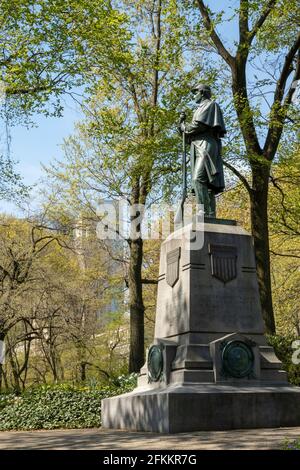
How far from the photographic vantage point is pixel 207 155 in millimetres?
12828

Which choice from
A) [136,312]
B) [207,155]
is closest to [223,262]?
[207,155]

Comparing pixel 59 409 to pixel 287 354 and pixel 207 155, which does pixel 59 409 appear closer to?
pixel 287 354

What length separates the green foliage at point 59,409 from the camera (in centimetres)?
1405

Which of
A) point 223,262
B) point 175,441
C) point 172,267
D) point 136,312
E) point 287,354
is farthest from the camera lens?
point 136,312

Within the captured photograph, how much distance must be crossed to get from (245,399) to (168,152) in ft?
35.8

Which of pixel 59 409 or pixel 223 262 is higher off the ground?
pixel 223 262

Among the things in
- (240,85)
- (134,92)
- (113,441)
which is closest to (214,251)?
(113,441)

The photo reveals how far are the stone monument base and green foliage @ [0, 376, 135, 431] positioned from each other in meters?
3.13

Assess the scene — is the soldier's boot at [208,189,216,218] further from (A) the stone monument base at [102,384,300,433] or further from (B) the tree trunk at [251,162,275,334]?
(B) the tree trunk at [251,162,275,334]

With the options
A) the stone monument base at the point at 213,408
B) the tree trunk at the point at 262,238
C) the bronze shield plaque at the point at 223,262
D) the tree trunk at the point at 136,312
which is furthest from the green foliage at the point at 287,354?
the tree trunk at the point at 136,312

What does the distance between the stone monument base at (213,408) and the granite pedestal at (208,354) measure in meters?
0.02

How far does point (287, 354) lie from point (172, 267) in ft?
16.4

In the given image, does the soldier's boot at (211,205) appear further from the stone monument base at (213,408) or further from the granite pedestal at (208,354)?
the stone monument base at (213,408)

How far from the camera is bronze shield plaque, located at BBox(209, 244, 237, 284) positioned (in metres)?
11.9
